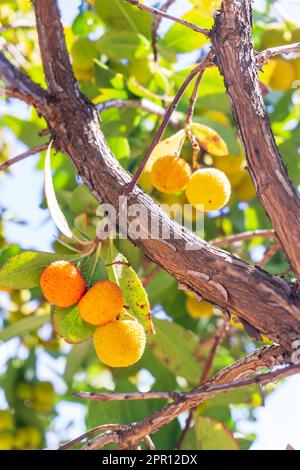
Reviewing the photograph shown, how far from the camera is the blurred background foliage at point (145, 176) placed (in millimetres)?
1925

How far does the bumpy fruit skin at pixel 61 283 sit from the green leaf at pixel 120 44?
2.86ft

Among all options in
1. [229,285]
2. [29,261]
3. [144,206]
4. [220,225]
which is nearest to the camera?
[229,285]

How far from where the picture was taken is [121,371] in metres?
2.34

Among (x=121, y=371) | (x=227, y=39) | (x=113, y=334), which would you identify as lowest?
(x=121, y=371)

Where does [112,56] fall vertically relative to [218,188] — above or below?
above

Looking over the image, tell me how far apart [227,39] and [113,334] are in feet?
1.68

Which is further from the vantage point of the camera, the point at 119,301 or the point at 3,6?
the point at 3,6

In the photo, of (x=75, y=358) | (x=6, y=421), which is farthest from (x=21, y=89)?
(x=6, y=421)

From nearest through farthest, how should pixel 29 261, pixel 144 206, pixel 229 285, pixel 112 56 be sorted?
1. pixel 229 285
2. pixel 144 206
3. pixel 29 261
4. pixel 112 56

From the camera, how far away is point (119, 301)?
4.11 feet

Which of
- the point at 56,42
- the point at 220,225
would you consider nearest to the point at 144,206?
the point at 56,42

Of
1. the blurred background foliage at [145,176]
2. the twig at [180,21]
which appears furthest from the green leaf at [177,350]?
the twig at [180,21]

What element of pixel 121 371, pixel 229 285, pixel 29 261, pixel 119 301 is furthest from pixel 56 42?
pixel 121 371

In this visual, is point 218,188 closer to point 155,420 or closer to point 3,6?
point 155,420
